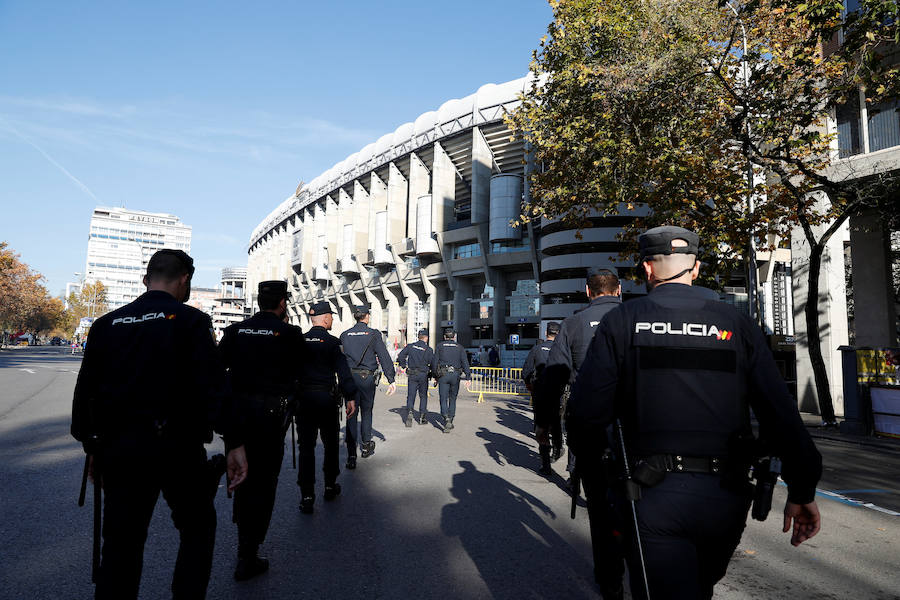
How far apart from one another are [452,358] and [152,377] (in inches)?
350

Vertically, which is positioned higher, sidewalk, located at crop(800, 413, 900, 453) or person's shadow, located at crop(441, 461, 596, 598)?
person's shadow, located at crop(441, 461, 596, 598)

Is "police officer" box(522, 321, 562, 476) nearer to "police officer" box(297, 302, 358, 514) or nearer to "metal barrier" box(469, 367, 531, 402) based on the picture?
"police officer" box(297, 302, 358, 514)

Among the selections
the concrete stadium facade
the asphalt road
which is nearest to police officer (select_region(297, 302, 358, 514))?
the asphalt road

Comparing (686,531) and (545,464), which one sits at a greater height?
(686,531)

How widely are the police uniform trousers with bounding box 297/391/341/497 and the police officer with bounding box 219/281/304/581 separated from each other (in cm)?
104

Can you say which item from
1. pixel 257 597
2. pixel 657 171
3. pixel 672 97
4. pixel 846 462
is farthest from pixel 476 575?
pixel 672 97

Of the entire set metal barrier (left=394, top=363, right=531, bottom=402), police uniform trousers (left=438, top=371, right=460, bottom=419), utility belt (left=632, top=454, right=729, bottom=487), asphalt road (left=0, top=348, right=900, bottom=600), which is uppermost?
utility belt (left=632, top=454, right=729, bottom=487)

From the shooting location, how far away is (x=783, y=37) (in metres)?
11.8

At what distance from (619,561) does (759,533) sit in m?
2.37

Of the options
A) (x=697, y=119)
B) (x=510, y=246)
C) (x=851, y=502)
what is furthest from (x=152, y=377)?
(x=510, y=246)

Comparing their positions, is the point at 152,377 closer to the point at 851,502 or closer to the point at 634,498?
the point at 634,498

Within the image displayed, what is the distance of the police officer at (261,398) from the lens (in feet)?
11.8

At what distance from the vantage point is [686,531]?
6.02ft

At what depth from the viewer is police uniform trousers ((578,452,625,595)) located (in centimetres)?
296
